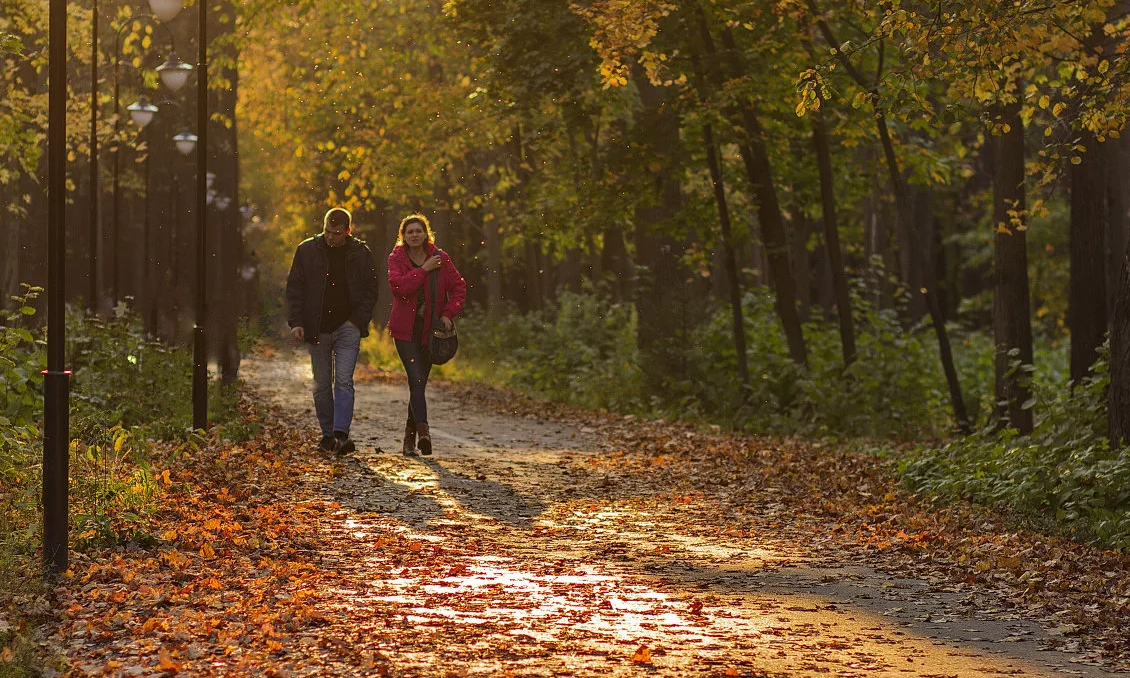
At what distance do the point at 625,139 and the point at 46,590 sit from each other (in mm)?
13738

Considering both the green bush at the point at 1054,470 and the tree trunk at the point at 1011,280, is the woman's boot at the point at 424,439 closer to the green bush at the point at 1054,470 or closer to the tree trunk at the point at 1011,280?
the green bush at the point at 1054,470

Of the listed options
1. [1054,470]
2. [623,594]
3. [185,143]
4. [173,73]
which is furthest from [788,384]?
[623,594]

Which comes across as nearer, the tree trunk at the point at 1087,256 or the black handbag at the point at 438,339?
the black handbag at the point at 438,339

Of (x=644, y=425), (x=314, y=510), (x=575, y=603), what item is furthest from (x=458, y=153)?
(x=575, y=603)

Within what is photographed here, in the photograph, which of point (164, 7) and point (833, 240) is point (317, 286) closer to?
point (164, 7)

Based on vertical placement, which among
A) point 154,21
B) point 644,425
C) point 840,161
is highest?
point 154,21

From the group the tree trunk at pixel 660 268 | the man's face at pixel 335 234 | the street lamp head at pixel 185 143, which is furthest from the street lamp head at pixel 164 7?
the man's face at pixel 335 234

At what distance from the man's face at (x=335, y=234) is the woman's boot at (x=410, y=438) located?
6.24 ft

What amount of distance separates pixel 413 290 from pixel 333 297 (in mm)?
720

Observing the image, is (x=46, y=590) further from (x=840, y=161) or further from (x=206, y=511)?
(x=840, y=161)

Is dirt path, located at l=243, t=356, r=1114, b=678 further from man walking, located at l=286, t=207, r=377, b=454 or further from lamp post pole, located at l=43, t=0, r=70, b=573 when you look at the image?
lamp post pole, located at l=43, t=0, r=70, b=573

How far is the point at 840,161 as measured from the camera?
21.9 meters

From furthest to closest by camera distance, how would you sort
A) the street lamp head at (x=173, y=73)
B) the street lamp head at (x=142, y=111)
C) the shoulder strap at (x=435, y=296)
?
the street lamp head at (x=142, y=111) < the street lamp head at (x=173, y=73) < the shoulder strap at (x=435, y=296)

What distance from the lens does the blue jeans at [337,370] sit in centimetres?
1320
